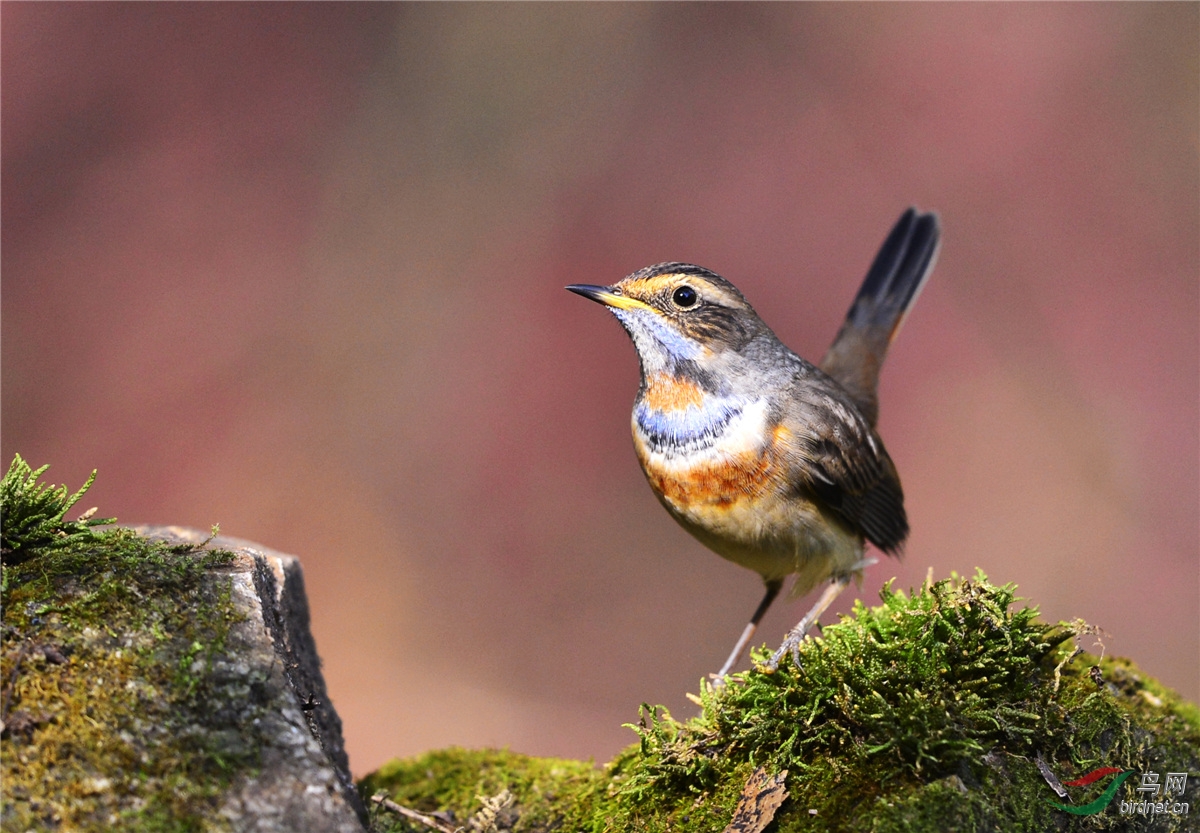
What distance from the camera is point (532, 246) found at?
11.4 metres

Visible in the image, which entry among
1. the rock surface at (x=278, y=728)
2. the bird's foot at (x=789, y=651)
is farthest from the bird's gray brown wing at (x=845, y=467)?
the rock surface at (x=278, y=728)

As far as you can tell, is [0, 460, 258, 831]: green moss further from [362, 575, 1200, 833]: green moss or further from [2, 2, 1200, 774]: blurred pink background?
[2, 2, 1200, 774]: blurred pink background

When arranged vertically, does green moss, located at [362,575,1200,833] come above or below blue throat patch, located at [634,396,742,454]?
below

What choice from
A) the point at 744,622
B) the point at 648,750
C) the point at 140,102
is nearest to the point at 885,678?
the point at 648,750

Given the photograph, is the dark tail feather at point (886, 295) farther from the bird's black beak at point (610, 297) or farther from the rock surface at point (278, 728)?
the rock surface at point (278, 728)

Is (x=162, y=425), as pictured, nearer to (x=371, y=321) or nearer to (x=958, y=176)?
(x=371, y=321)

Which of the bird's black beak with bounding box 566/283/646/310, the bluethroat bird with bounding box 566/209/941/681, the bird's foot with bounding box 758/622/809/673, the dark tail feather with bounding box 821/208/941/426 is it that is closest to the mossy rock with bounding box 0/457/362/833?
the bird's foot with bounding box 758/622/809/673

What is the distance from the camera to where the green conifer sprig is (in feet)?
10.00

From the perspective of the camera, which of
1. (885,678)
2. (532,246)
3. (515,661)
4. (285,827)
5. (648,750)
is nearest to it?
(285,827)

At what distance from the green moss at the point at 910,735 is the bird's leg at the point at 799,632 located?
6 centimetres

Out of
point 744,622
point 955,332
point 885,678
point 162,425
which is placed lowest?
point 885,678

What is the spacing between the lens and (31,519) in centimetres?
309

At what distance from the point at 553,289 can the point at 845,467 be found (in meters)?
6.67

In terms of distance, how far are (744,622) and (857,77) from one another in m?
6.79
